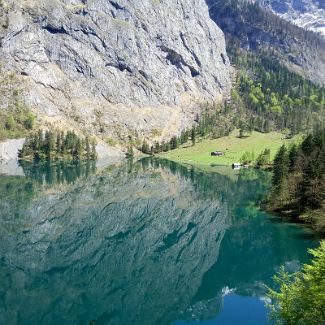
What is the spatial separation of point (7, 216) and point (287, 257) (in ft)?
185

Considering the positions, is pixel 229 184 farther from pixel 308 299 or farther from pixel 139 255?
pixel 308 299

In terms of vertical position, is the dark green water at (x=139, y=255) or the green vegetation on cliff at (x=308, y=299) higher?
the green vegetation on cliff at (x=308, y=299)

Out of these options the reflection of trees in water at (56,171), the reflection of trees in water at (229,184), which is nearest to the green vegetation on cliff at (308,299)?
the reflection of trees in water at (229,184)

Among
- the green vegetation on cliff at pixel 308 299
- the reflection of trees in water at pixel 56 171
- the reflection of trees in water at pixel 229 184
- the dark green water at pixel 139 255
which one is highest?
the green vegetation on cliff at pixel 308 299

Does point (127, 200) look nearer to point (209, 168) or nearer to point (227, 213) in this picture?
point (227, 213)

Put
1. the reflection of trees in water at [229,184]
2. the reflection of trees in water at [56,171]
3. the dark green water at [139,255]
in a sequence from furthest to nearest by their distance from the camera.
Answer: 1. the reflection of trees in water at [56,171]
2. the reflection of trees in water at [229,184]
3. the dark green water at [139,255]

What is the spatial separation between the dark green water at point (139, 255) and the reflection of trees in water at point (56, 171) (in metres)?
17.7

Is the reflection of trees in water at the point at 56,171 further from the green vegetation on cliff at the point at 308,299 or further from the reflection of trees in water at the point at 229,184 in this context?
the green vegetation on cliff at the point at 308,299

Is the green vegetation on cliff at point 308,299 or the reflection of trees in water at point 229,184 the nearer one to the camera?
the green vegetation on cliff at point 308,299

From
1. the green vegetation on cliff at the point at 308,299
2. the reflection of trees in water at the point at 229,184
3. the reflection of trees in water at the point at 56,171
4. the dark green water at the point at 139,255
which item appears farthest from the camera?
the reflection of trees in water at the point at 56,171

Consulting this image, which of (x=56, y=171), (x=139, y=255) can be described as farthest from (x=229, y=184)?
(x=139, y=255)

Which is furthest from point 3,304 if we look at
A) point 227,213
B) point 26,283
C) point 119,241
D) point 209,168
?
point 209,168

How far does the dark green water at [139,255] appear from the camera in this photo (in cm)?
4666

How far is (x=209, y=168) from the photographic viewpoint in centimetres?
19162
